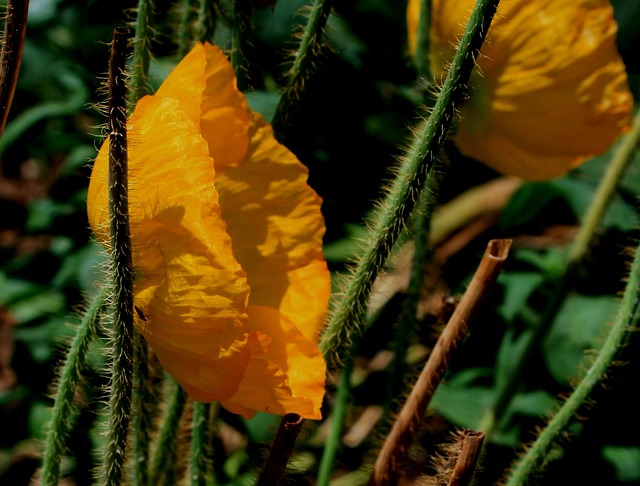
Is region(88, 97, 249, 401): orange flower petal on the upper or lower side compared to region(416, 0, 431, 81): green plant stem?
lower

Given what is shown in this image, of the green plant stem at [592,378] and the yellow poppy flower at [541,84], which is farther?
the yellow poppy flower at [541,84]

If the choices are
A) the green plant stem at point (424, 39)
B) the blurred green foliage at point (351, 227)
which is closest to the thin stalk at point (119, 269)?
the green plant stem at point (424, 39)

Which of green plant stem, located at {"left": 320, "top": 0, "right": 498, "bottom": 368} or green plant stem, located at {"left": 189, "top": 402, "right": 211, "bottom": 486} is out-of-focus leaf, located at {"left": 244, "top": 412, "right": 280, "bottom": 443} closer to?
green plant stem, located at {"left": 189, "top": 402, "right": 211, "bottom": 486}

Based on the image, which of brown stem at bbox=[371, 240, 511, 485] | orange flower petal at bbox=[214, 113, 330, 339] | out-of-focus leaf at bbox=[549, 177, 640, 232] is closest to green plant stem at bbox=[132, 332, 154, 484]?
orange flower petal at bbox=[214, 113, 330, 339]

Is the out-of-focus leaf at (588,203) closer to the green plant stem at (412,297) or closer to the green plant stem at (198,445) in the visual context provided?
the green plant stem at (412,297)

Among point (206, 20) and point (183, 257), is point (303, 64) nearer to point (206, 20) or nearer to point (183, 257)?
point (206, 20)

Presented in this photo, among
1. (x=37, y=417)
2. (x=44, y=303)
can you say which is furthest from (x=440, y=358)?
(x=44, y=303)

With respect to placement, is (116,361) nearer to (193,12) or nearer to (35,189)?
(193,12)

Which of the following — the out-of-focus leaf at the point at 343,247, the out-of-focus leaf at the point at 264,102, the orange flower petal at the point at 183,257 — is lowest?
the out-of-focus leaf at the point at 343,247
